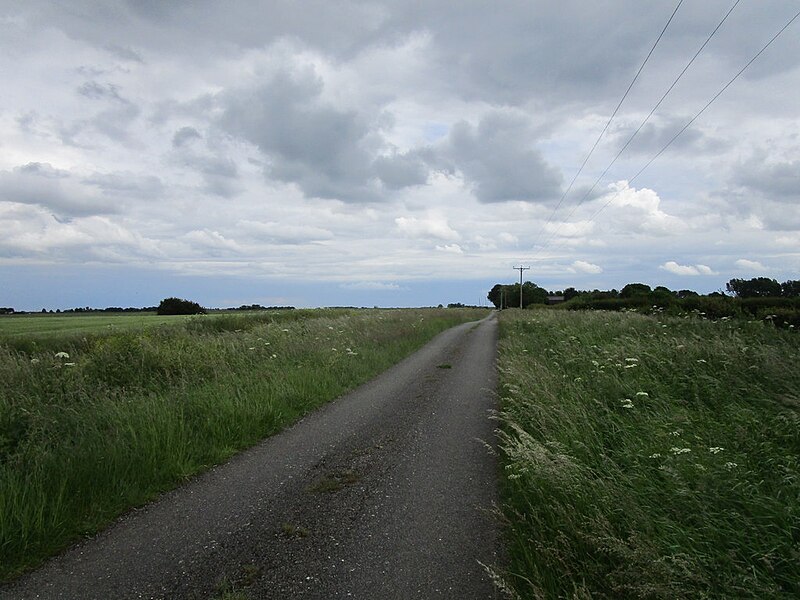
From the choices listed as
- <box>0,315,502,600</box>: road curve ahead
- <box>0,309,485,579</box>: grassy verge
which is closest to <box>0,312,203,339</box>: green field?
<box>0,309,485,579</box>: grassy verge

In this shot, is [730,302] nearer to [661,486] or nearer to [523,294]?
[661,486]

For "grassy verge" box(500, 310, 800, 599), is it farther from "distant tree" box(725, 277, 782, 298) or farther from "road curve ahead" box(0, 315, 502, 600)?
"distant tree" box(725, 277, 782, 298)

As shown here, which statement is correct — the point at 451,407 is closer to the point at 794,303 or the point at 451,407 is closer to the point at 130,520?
the point at 130,520

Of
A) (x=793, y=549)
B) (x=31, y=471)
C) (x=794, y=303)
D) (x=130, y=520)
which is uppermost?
(x=794, y=303)

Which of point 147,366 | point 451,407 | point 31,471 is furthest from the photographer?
point 147,366

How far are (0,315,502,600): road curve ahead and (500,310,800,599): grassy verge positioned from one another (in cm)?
57

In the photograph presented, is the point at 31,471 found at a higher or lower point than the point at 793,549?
lower

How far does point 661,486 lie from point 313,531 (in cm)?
326

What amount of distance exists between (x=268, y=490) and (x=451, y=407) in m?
4.64

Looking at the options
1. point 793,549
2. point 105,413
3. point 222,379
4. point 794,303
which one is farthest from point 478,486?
point 794,303

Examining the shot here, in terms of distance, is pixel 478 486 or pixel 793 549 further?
pixel 478 486

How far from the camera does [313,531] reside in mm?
4203

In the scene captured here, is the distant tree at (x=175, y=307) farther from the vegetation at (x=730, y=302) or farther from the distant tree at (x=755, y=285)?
the distant tree at (x=755, y=285)

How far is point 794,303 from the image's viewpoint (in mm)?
21125
